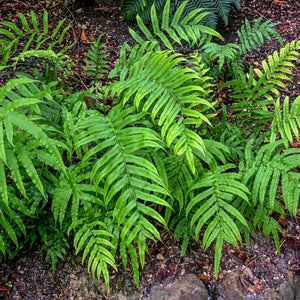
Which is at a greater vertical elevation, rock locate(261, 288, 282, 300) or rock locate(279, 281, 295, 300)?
rock locate(279, 281, 295, 300)

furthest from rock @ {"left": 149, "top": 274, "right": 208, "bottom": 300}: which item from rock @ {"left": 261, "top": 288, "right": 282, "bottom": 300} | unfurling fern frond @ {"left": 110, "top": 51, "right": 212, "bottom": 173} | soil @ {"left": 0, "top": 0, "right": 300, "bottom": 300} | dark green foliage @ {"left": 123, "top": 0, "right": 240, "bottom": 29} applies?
dark green foliage @ {"left": 123, "top": 0, "right": 240, "bottom": 29}

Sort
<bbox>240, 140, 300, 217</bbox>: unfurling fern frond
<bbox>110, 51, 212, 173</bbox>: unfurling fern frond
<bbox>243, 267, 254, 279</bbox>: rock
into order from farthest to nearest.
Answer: <bbox>243, 267, 254, 279</bbox>: rock < <bbox>240, 140, 300, 217</bbox>: unfurling fern frond < <bbox>110, 51, 212, 173</bbox>: unfurling fern frond

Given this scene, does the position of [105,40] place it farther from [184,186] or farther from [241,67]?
[184,186]

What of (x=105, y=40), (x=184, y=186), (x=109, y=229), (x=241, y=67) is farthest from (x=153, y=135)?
(x=105, y=40)

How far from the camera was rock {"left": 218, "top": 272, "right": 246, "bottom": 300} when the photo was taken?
237 cm

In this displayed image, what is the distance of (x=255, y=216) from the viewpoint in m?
2.42

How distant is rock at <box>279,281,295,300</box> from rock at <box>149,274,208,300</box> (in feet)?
1.87

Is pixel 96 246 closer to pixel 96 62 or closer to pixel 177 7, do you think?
pixel 96 62

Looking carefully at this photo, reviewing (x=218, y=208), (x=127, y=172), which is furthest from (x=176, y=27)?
(x=218, y=208)

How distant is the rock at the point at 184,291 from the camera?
7.63 feet

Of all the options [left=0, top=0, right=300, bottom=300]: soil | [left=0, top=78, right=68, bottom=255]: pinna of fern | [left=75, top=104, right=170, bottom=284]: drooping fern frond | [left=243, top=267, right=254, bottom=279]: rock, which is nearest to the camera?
[left=0, top=78, right=68, bottom=255]: pinna of fern

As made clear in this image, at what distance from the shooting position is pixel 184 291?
234 centimetres

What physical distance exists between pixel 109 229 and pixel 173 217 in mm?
582

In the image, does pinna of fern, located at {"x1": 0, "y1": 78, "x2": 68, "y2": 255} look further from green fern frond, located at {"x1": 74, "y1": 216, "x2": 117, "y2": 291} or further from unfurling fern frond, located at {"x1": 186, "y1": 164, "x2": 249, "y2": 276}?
unfurling fern frond, located at {"x1": 186, "y1": 164, "x2": 249, "y2": 276}
